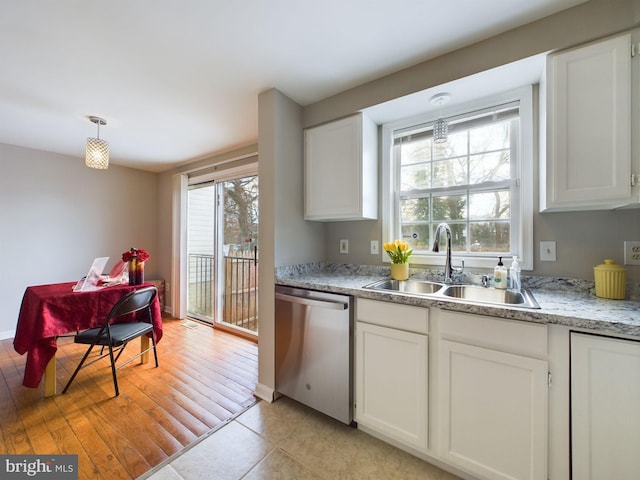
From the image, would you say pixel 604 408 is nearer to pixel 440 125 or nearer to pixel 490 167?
pixel 490 167

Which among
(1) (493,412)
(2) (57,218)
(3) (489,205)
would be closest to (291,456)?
(1) (493,412)

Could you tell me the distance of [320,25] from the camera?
139cm

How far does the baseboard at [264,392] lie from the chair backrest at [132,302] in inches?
46.1

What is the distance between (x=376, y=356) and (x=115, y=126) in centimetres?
321

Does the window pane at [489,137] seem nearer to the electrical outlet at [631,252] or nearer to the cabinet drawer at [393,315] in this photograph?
the electrical outlet at [631,252]

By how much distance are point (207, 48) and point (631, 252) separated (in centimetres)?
264

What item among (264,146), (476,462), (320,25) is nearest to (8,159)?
(264,146)

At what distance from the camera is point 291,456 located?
4.68 feet

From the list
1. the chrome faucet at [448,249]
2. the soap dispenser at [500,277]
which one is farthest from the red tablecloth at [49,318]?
the soap dispenser at [500,277]

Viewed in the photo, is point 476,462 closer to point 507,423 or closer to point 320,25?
point 507,423

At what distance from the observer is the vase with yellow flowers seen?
6.22 ft

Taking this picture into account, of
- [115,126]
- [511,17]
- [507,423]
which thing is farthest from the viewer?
[115,126]

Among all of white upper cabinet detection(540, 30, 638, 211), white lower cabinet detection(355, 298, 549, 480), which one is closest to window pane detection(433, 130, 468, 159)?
white upper cabinet detection(540, 30, 638, 211)

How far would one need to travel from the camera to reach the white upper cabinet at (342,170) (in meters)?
1.92
